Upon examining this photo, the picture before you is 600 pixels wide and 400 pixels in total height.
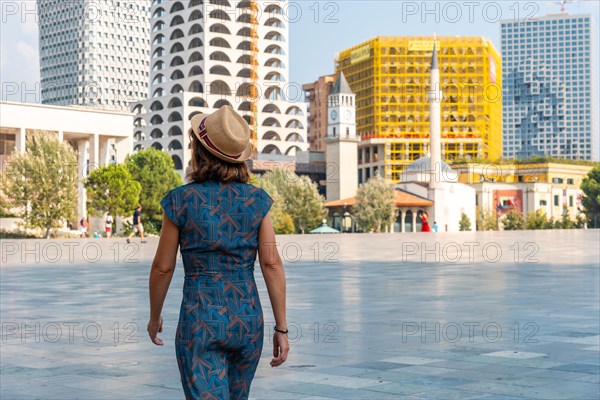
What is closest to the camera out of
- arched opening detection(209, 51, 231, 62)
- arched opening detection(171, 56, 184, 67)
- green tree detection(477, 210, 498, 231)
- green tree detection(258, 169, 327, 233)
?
green tree detection(258, 169, 327, 233)

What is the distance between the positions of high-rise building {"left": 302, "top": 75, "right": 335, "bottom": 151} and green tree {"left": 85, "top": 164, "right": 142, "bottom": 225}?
327ft

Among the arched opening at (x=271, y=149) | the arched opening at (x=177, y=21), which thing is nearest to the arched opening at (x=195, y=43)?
the arched opening at (x=177, y=21)

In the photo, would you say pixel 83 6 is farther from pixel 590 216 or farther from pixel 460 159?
pixel 590 216

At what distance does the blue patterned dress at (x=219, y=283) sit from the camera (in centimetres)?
354

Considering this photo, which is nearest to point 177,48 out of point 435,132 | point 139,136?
point 139,136

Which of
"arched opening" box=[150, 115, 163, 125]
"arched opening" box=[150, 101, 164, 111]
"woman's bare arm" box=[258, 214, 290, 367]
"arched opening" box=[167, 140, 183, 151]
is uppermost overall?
"arched opening" box=[150, 101, 164, 111]

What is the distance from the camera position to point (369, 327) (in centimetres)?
1019

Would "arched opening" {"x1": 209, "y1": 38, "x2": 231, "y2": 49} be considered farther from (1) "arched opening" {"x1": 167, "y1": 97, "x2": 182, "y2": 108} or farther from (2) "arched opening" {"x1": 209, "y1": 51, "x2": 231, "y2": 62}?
(1) "arched opening" {"x1": 167, "y1": 97, "x2": 182, "y2": 108}

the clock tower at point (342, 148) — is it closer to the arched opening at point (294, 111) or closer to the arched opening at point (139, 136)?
the arched opening at point (294, 111)

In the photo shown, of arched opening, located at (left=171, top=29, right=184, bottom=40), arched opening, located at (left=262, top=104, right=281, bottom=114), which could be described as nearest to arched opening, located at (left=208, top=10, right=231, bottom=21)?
arched opening, located at (left=171, top=29, right=184, bottom=40)

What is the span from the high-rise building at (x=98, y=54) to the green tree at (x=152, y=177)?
11774 cm

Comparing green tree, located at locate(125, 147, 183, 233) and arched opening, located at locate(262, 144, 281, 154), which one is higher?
arched opening, located at locate(262, 144, 281, 154)

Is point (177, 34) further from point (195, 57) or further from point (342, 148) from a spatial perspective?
point (342, 148)

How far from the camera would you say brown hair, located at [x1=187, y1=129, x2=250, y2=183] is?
3676 mm
